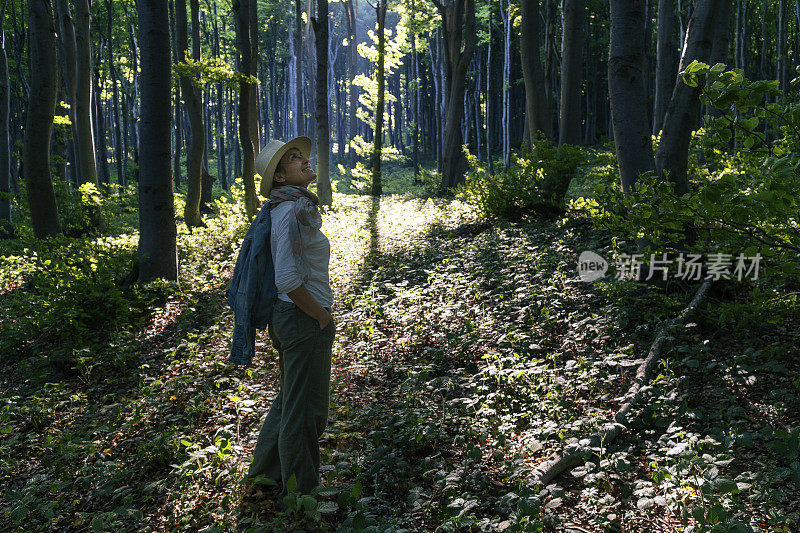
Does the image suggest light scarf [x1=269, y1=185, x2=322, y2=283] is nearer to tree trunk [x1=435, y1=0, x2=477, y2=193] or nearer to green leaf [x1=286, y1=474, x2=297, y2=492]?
green leaf [x1=286, y1=474, x2=297, y2=492]

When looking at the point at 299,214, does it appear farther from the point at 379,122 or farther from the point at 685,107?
the point at 379,122

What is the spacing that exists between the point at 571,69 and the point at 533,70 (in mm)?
1887

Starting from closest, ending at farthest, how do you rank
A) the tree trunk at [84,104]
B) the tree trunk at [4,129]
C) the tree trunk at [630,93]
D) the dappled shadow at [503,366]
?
the dappled shadow at [503,366] < the tree trunk at [630,93] < the tree trunk at [4,129] < the tree trunk at [84,104]

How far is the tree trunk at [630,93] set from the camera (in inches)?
213

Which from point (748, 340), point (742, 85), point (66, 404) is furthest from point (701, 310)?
point (66, 404)

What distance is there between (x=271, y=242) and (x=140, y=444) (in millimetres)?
2372

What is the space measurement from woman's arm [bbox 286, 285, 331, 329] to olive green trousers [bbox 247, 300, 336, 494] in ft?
0.20

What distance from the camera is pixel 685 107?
17.2 ft

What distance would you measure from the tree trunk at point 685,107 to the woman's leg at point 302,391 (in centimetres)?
416

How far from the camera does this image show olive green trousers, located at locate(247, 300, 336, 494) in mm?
3020

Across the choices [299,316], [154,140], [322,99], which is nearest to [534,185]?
[154,140]

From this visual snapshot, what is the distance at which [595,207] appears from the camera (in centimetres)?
481

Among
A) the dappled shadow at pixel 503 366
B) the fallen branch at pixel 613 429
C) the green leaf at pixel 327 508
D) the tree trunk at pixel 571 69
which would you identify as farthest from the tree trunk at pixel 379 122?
the green leaf at pixel 327 508

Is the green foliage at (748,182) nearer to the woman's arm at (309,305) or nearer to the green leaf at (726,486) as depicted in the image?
the green leaf at (726,486)
